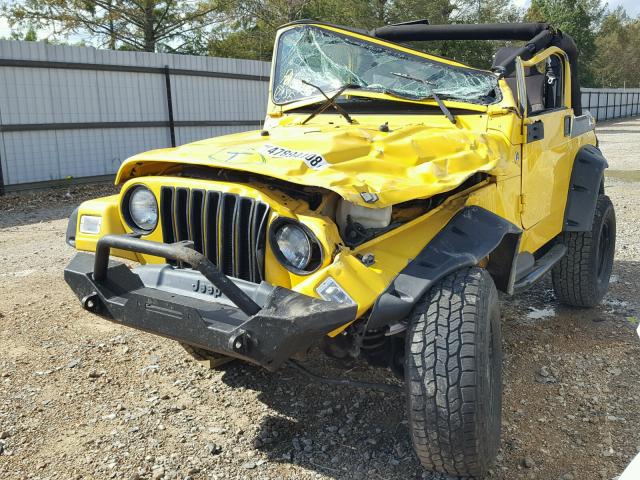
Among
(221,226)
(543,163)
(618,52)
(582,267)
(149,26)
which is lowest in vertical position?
(582,267)

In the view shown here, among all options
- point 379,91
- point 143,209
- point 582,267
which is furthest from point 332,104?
point 582,267

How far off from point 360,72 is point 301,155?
4.98 ft

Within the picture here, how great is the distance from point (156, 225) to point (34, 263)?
12.6 feet

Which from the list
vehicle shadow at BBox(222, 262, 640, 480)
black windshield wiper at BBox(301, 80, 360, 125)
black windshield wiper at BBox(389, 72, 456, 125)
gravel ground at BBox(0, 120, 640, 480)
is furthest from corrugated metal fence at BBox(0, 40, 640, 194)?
black windshield wiper at BBox(389, 72, 456, 125)

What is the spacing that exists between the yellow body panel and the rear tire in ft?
2.75

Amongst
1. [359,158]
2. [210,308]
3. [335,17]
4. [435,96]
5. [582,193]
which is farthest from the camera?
[335,17]

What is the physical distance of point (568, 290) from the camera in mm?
4754

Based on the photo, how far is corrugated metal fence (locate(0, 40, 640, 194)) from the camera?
10164 millimetres

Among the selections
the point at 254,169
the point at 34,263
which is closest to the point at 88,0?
the point at 34,263

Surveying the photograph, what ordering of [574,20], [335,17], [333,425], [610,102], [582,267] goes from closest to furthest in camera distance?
1. [333,425]
2. [582,267]
3. [335,17]
4. [574,20]
5. [610,102]

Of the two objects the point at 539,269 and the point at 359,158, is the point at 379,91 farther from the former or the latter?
the point at 539,269

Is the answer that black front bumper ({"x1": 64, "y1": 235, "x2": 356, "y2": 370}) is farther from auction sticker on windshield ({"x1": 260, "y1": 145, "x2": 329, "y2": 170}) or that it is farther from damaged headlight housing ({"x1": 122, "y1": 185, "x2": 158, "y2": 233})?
auction sticker on windshield ({"x1": 260, "y1": 145, "x2": 329, "y2": 170})

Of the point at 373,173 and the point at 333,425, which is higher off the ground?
the point at 373,173

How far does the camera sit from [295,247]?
2.57 m
